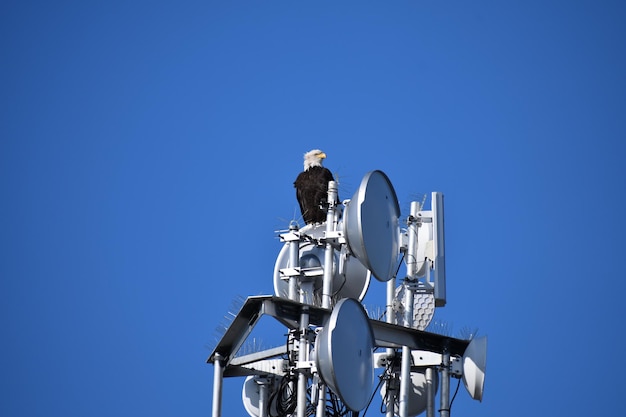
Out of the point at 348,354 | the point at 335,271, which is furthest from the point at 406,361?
the point at 348,354

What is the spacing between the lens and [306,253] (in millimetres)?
27250

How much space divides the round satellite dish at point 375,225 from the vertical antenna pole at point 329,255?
3.24 feet

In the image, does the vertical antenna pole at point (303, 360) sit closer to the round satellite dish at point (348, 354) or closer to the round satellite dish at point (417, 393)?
the round satellite dish at point (348, 354)

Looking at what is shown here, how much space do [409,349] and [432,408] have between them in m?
1.23

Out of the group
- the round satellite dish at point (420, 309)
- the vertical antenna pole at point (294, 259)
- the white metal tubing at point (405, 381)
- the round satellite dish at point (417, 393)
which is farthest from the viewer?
the round satellite dish at point (420, 309)

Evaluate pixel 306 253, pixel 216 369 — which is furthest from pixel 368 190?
pixel 216 369

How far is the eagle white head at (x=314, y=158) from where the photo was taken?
102ft

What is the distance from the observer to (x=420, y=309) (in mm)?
27875

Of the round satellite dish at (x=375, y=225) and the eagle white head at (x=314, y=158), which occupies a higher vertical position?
the eagle white head at (x=314, y=158)

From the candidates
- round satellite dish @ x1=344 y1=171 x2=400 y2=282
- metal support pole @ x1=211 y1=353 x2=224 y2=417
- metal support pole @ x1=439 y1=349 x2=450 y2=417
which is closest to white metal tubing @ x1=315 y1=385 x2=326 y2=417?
metal support pole @ x1=211 y1=353 x2=224 y2=417

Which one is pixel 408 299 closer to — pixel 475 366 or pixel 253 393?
pixel 475 366

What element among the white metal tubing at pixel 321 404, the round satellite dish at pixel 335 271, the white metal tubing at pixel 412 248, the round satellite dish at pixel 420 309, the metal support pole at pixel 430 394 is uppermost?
the white metal tubing at pixel 412 248

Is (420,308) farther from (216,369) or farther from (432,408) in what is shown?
(216,369)

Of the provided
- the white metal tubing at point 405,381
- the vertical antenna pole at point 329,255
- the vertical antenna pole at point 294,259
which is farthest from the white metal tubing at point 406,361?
the vertical antenna pole at point 294,259
